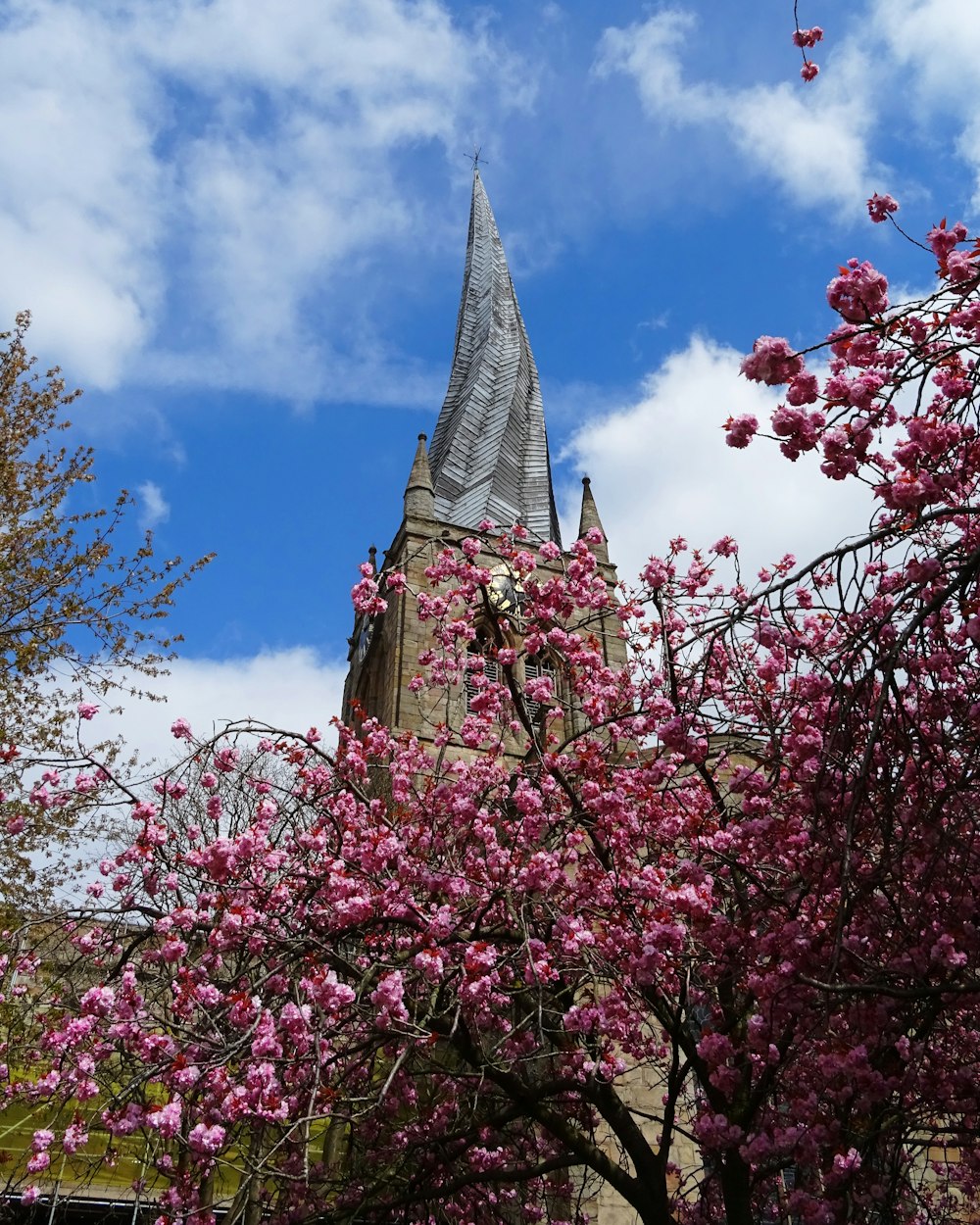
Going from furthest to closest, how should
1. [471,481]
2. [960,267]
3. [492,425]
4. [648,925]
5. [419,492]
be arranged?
[492,425] → [471,481] → [419,492] → [648,925] → [960,267]

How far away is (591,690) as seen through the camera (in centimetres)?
1020

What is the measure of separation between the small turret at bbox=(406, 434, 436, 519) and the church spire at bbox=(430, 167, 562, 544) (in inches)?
54.8

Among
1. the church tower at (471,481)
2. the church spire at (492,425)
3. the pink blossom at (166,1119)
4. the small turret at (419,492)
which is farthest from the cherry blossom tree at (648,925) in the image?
the church spire at (492,425)

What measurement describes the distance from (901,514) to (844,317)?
1042mm

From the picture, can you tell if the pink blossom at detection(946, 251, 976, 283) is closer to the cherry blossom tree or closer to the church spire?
the cherry blossom tree

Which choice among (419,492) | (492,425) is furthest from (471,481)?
(419,492)

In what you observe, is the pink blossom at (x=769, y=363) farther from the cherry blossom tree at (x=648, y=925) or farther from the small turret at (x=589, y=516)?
the small turret at (x=589, y=516)

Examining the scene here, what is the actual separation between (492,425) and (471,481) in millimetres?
3445

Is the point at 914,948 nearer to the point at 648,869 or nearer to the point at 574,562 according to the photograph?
the point at 648,869

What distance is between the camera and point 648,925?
620 cm

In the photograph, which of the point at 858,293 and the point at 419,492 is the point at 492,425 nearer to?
the point at 419,492

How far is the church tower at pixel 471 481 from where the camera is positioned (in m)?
23.2

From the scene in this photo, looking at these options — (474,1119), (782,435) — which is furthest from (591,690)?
(782,435)

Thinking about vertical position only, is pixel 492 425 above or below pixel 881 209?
above
